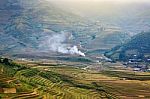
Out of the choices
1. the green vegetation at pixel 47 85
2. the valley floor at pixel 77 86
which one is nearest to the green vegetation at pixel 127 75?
the valley floor at pixel 77 86

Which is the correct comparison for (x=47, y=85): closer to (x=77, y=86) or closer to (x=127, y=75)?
(x=77, y=86)

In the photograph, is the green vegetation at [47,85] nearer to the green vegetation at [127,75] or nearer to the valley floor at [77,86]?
the valley floor at [77,86]

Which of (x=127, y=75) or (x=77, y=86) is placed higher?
(x=127, y=75)

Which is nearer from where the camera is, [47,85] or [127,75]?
[47,85]

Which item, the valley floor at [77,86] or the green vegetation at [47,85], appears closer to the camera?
the green vegetation at [47,85]

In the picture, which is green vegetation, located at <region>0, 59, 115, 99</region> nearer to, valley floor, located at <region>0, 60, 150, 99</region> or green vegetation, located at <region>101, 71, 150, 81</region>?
valley floor, located at <region>0, 60, 150, 99</region>

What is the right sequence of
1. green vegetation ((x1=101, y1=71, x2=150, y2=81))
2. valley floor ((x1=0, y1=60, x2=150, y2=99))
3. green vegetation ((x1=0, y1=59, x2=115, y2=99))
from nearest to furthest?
green vegetation ((x1=0, y1=59, x2=115, y2=99)) < valley floor ((x1=0, y1=60, x2=150, y2=99)) < green vegetation ((x1=101, y1=71, x2=150, y2=81))

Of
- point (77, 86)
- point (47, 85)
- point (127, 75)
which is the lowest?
point (77, 86)

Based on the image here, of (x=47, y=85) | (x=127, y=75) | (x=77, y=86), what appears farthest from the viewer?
(x=127, y=75)

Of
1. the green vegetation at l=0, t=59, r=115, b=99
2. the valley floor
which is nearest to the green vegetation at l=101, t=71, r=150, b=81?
the valley floor

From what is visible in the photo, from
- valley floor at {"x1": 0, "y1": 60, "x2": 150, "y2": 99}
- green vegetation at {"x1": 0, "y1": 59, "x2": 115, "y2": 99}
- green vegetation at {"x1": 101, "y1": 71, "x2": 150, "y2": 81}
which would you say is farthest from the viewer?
green vegetation at {"x1": 101, "y1": 71, "x2": 150, "y2": 81}

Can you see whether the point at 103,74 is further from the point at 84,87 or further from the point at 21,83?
the point at 21,83

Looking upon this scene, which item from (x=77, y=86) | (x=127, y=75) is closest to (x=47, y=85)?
(x=77, y=86)
